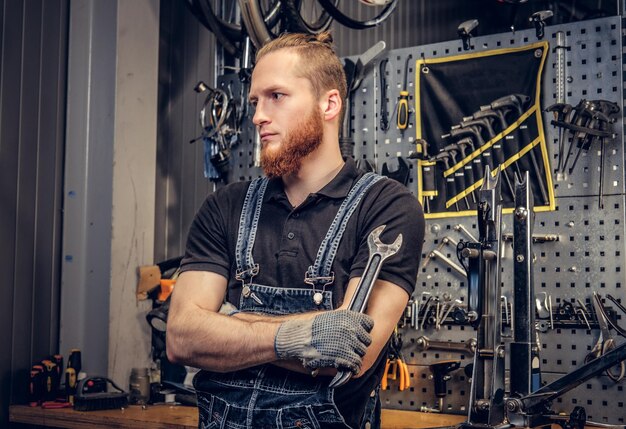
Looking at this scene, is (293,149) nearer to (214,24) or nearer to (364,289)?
(364,289)

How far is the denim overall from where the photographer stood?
1707 millimetres

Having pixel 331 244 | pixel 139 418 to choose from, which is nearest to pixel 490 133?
pixel 331 244

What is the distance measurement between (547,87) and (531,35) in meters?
0.23

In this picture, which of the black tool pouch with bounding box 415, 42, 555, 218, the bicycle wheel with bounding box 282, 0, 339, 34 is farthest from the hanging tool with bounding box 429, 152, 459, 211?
the bicycle wheel with bounding box 282, 0, 339, 34

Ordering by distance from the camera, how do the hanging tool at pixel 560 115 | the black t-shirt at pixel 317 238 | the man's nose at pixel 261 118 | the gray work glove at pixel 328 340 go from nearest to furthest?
the gray work glove at pixel 328 340
the black t-shirt at pixel 317 238
the man's nose at pixel 261 118
the hanging tool at pixel 560 115

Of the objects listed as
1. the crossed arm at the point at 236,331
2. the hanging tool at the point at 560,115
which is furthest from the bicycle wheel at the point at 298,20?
the crossed arm at the point at 236,331

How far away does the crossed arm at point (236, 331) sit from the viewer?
65.7 inches

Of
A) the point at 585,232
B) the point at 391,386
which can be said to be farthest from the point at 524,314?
the point at 391,386

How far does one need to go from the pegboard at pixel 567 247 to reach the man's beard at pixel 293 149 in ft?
3.46

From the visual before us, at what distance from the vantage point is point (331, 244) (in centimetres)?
183

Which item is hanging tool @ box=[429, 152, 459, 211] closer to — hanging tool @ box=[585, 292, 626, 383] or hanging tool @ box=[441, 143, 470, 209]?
hanging tool @ box=[441, 143, 470, 209]

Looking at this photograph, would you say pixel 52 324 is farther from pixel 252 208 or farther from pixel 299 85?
pixel 299 85

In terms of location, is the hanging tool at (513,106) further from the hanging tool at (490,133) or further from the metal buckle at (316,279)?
the metal buckle at (316,279)

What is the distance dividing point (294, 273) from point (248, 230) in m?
0.20
